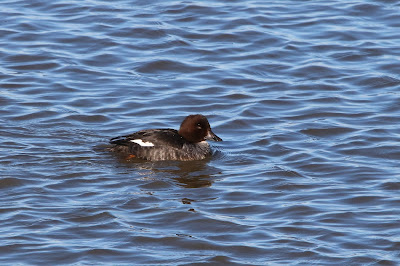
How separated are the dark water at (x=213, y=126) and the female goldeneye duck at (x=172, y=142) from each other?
186 millimetres

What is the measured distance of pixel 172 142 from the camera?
38.4 ft

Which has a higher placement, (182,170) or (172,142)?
(172,142)

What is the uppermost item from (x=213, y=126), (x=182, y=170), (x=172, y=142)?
(x=172, y=142)

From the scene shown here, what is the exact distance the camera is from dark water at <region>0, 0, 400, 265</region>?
29.0ft

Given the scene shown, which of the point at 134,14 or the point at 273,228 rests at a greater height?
the point at 134,14

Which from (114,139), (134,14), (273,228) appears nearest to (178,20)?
(134,14)

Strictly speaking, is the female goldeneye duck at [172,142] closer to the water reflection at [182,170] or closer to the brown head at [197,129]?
the brown head at [197,129]

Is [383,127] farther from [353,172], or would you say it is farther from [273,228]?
[273,228]

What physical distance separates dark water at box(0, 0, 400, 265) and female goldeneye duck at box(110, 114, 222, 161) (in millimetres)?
186

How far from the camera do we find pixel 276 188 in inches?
412

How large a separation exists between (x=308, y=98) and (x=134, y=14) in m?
4.91

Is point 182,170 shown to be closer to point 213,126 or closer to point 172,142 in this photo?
point 172,142

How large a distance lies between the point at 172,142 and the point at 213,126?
4.34 feet

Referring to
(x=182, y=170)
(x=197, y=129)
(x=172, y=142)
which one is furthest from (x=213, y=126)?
(x=182, y=170)
